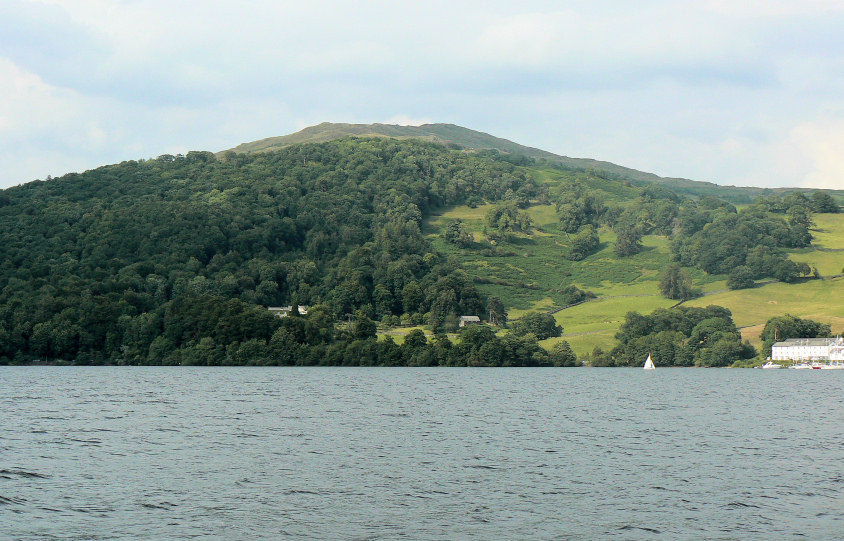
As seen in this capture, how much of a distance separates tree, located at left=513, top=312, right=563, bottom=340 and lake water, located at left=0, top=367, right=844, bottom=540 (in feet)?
309

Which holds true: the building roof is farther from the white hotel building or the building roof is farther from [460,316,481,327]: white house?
[460,316,481,327]: white house

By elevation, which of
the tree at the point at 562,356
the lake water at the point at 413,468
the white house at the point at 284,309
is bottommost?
the tree at the point at 562,356

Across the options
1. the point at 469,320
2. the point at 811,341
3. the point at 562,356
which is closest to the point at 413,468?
the point at 562,356

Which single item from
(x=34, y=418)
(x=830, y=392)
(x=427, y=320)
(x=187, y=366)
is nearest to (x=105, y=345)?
(x=187, y=366)

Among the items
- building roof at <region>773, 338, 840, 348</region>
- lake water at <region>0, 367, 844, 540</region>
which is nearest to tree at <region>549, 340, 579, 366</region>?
building roof at <region>773, 338, 840, 348</region>

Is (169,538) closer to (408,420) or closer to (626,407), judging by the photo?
(408,420)

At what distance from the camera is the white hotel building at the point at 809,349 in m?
163

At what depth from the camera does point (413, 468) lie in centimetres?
3866

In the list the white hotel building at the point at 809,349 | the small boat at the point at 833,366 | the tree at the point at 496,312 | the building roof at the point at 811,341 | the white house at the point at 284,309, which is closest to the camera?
the white hotel building at the point at 809,349

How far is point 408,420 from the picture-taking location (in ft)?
194

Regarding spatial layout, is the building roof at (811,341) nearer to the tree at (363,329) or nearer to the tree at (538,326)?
the tree at (538,326)

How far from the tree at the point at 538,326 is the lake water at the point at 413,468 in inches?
3708

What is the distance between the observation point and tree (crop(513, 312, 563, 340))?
172 m

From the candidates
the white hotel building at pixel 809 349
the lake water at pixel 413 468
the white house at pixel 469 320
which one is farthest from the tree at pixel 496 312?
the lake water at pixel 413 468
